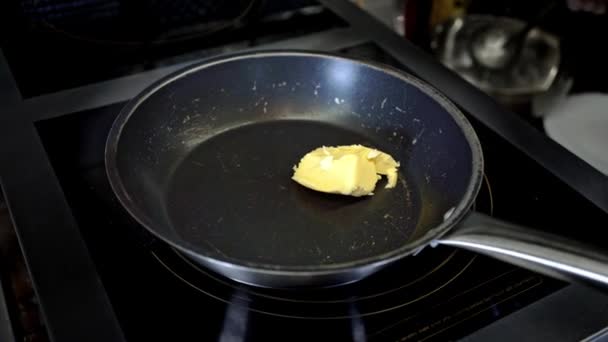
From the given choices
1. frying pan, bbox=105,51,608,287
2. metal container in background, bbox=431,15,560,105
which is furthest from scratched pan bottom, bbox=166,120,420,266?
metal container in background, bbox=431,15,560,105

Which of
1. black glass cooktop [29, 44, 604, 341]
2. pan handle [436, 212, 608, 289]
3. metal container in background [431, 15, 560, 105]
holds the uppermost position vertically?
pan handle [436, 212, 608, 289]

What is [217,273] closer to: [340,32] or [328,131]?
[328,131]

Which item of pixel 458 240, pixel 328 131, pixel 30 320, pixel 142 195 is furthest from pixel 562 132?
pixel 30 320

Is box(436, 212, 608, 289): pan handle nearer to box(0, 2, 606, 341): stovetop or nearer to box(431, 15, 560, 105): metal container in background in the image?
box(0, 2, 606, 341): stovetop

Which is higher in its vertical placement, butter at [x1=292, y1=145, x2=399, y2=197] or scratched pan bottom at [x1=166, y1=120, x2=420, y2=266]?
butter at [x1=292, y1=145, x2=399, y2=197]

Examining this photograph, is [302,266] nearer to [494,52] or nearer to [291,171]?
[291,171]

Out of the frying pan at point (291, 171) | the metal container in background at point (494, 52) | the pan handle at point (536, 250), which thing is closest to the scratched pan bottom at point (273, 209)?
the frying pan at point (291, 171)

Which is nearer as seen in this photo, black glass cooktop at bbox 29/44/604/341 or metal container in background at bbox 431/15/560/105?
black glass cooktop at bbox 29/44/604/341

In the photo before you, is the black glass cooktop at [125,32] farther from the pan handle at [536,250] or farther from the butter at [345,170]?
the pan handle at [536,250]
